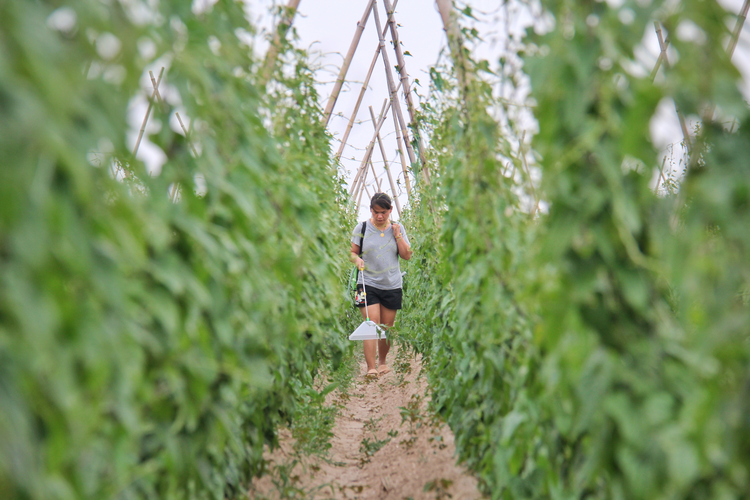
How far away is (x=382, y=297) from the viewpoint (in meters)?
4.64

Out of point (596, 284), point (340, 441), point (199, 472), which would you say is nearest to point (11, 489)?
point (199, 472)

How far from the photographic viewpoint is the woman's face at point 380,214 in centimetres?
434

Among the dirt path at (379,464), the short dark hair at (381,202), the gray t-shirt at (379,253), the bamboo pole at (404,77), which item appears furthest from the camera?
the gray t-shirt at (379,253)

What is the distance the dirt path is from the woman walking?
73 centimetres

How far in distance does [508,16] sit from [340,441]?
106 inches

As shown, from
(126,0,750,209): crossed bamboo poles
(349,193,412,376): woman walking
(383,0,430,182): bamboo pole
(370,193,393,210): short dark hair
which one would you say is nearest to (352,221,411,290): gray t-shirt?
(349,193,412,376): woman walking

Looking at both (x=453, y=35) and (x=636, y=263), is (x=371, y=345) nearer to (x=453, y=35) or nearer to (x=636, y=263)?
(x=453, y=35)

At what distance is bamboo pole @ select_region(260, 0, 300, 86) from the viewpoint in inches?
66.4

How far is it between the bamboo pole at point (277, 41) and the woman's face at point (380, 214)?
239cm

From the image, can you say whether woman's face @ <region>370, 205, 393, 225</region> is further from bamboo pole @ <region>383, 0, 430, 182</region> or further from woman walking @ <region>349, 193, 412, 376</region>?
bamboo pole @ <region>383, 0, 430, 182</region>

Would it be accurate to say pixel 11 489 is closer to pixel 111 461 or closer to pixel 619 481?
pixel 111 461

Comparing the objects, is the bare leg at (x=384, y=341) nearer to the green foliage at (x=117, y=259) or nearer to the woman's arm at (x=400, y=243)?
the woman's arm at (x=400, y=243)

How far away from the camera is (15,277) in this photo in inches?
22.8

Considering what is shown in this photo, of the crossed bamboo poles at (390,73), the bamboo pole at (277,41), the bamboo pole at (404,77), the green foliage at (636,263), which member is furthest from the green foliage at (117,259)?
the bamboo pole at (404,77)
